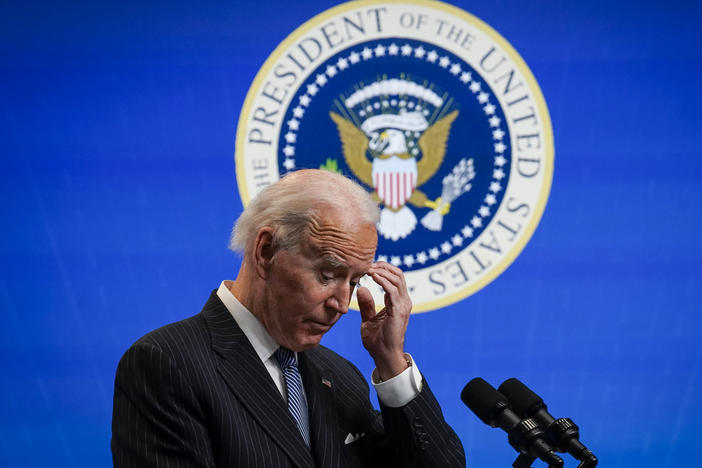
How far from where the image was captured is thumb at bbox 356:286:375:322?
6.39ft

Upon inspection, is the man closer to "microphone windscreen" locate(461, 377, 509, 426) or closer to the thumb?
the thumb

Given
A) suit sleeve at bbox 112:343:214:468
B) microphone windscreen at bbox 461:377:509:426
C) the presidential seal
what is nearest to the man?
suit sleeve at bbox 112:343:214:468

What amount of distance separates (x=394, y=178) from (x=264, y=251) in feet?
5.28

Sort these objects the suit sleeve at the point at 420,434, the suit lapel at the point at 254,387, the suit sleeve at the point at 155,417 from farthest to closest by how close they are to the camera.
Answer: the suit sleeve at the point at 420,434 < the suit lapel at the point at 254,387 < the suit sleeve at the point at 155,417

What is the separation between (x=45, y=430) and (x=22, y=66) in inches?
56.4

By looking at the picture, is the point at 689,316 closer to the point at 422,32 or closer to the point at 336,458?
the point at 422,32

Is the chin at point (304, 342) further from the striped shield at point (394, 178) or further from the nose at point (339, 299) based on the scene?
the striped shield at point (394, 178)

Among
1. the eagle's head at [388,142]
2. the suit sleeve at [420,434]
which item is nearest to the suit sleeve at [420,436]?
the suit sleeve at [420,434]

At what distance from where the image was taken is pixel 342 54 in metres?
3.34

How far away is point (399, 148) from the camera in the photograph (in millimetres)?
3338

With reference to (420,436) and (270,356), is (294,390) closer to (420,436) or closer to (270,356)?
(270,356)

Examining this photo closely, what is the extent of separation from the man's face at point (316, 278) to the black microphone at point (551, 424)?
402 millimetres

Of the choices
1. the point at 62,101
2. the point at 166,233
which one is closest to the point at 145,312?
the point at 166,233

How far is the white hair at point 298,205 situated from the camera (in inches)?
69.4
